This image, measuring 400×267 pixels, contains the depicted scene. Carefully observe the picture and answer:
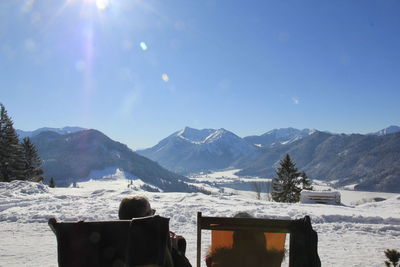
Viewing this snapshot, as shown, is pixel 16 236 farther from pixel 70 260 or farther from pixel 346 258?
pixel 346 258

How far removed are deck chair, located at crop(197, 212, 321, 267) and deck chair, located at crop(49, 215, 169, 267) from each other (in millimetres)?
876

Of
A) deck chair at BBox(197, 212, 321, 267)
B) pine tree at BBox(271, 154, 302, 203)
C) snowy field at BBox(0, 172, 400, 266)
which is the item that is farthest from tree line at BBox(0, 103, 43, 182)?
deck chair at BBox(197, 212, 321, 267)

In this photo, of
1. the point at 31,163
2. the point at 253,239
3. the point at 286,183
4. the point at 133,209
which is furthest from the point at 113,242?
the point at 31,163

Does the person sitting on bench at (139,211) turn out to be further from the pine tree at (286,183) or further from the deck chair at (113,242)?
the pine tree at (286,183)

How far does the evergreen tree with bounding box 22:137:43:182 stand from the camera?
3745 centimetres

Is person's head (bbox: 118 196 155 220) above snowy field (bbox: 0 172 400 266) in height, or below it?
above

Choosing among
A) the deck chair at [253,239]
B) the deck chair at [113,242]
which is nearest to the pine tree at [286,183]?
the deck chair at [253,239]

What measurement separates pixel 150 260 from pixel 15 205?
38.7 ft

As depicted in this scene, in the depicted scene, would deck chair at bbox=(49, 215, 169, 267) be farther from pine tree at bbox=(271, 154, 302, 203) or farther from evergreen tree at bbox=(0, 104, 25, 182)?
pine tree at bbox=(271, 154, 302, 203)

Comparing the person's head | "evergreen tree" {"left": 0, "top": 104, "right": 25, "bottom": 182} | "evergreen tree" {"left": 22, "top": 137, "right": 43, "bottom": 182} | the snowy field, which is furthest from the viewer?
"evergreen tree" {"left": 22, "top": 137, "right": 43, "bottom": 182}

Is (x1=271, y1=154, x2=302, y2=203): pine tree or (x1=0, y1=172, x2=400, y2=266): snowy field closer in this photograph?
(x1=0, y1=172, x2=400, y2=266): snowy field

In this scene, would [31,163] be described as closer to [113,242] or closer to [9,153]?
[9,153]

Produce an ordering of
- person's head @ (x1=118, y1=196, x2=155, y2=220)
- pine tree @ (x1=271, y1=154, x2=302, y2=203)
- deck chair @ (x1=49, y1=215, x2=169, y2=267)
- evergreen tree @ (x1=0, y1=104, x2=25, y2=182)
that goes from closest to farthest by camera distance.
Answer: deck chair @ (x1=49, y1=215, x2=169, y2=267)
person's head @ (x1=118, y1=196, x2=155, y2=220)
evergreen tree @ (x1=0, y1=104, x2=25, y2=182)
pine tree @ (x1=271, y1=154, x2=302, y2=203)

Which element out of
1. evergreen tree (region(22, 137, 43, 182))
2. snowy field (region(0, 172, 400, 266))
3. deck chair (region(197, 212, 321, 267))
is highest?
evergreen tree (region(22, 137, 43, 182))
